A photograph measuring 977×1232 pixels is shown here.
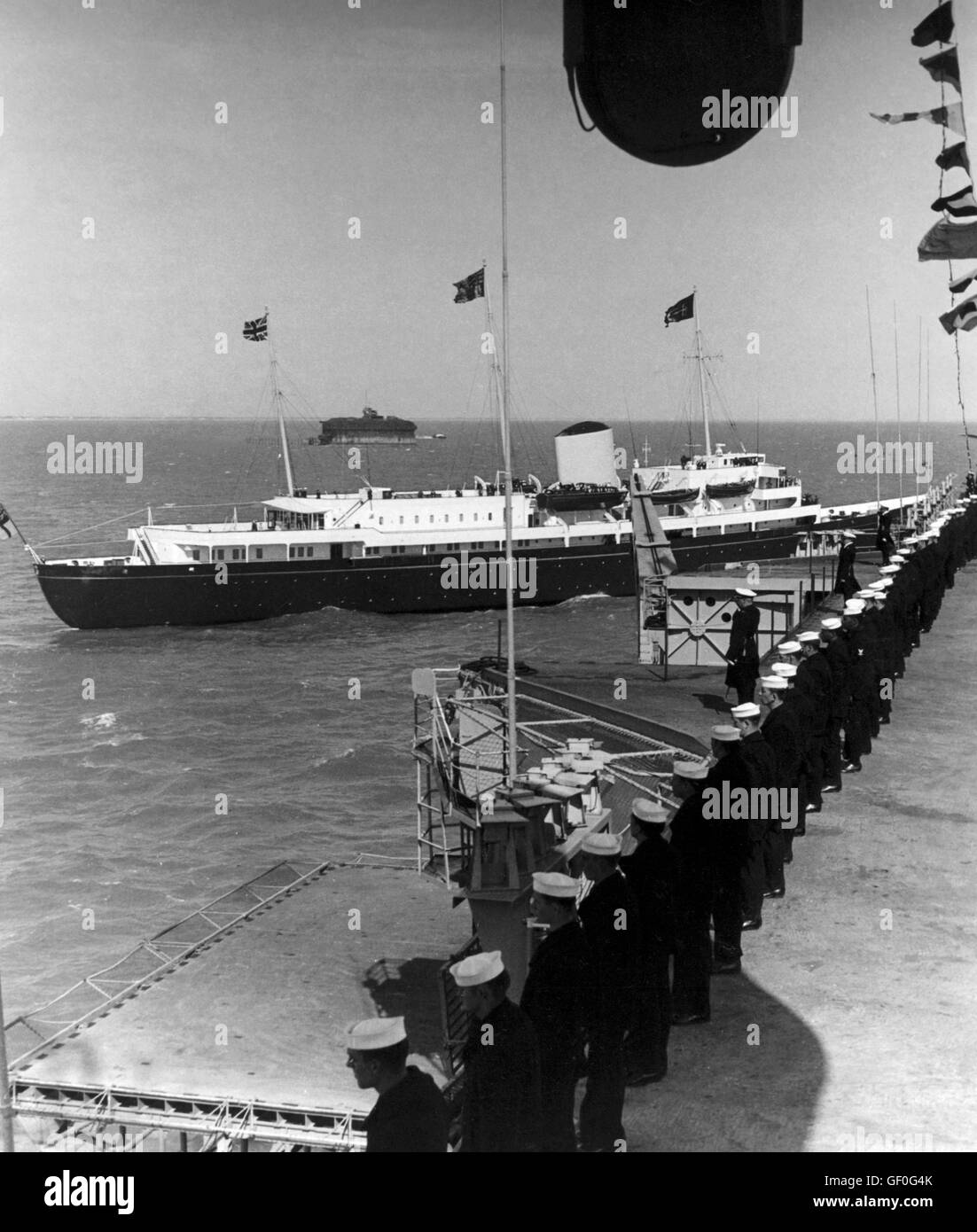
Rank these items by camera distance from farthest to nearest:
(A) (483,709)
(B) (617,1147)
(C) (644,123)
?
(A) (483,709)
(B) (617,1147)
(C) (644,123)

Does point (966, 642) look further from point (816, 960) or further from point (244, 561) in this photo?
point (244, 561)

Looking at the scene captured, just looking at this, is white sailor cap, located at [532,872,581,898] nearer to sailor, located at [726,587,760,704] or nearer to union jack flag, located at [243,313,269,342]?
sailor, located at [726,587,760,704]

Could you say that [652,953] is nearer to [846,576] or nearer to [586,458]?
[846,576]

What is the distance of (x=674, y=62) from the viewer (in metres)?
3.88

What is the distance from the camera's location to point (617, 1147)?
4297 millimetres

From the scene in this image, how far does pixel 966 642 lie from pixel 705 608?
362cm

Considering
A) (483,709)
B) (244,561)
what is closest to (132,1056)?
(483,709)

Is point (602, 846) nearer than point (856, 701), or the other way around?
point (602, 846)

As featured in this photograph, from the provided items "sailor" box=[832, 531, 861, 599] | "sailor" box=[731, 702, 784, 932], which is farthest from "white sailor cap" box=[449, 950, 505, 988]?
"sailor" box=[832, 531, 861, 599]

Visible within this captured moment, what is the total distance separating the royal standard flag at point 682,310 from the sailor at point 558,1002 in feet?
160

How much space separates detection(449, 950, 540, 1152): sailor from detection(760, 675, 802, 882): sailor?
135 inches

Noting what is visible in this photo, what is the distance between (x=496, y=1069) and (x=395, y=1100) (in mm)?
369

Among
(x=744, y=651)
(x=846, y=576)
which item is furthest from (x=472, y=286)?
(x=744, y=651)

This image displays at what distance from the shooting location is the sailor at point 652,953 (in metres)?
4.70
